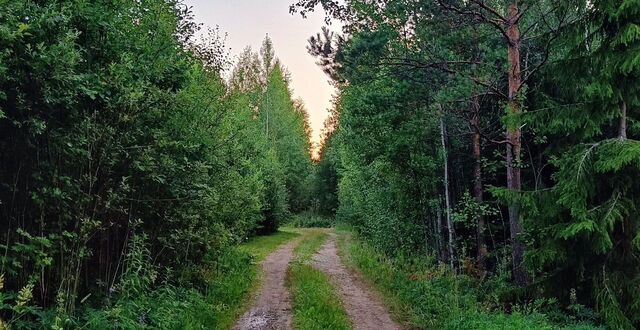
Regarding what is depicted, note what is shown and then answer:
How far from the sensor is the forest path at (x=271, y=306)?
835cm

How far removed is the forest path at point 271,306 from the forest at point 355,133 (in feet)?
0.57

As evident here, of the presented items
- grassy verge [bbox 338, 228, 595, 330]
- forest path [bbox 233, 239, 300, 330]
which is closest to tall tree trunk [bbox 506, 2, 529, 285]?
grassy verge [bbox 338, 228, 595, 330]

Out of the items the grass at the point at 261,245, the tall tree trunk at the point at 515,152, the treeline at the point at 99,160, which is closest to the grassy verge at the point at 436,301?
the tall tree trunk at the point at 515,152

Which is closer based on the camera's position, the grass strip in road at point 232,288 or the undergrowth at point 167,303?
the undergrowth at point 167,303

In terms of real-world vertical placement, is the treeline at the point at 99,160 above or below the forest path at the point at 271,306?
above

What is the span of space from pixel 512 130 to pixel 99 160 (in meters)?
6.67

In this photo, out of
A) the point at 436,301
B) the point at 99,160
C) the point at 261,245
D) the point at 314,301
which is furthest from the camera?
the point at 261,245

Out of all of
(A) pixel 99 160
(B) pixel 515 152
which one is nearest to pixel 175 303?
(A) pixel 99 160

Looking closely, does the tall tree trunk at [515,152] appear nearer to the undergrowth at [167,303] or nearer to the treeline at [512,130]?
the treeline at [512,130]

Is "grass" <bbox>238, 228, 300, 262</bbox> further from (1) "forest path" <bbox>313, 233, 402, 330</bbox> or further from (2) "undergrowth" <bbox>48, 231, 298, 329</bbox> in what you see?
(2) "undergrowth" <bbox>48, 231, 298, 329</bbox>

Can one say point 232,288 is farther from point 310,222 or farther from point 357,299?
point 310,222

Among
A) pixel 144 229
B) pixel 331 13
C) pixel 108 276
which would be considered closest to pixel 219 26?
pixel 331 13

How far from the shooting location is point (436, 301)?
930cm

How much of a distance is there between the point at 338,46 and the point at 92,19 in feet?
21.8
